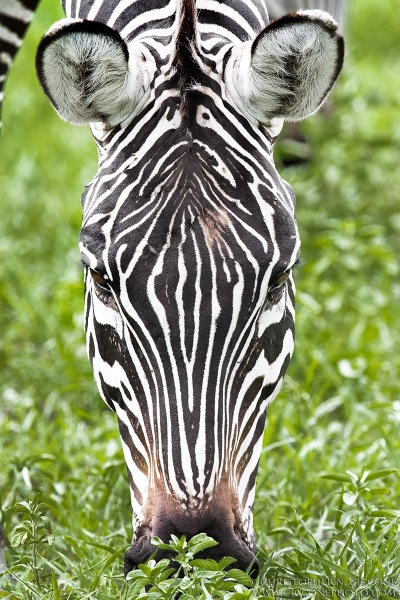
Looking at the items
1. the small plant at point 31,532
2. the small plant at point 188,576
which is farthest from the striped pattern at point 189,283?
the small plant at point 31,532

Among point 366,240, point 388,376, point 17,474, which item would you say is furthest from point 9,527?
point 366,240

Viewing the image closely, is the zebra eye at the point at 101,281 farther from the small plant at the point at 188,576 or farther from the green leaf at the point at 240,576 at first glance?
the green leaf at the point at 240,576

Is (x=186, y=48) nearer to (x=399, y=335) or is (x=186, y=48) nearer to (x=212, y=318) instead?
(x=212, y=318)

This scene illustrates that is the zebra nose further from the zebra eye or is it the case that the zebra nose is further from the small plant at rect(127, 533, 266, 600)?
the zebra eye

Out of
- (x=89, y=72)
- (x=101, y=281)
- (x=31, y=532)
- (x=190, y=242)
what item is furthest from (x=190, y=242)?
(x=31, y=532)

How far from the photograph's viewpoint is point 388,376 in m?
6.54

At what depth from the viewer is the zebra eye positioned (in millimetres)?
3469

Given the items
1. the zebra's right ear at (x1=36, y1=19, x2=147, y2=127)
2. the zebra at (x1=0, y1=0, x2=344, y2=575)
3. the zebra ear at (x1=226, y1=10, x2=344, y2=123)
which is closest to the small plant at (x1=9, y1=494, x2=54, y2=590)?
the zebra at (x1=0, y1=0, x2=344, y2=575)

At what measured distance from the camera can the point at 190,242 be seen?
Answer: 130 inches

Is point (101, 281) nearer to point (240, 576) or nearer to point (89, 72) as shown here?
point (89, 72)

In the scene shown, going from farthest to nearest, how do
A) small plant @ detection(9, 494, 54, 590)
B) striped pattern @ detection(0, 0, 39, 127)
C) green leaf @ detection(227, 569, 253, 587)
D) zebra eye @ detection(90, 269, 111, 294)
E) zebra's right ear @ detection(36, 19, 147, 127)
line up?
striped pattern @ detection(0, 0, 39, 127)
small plant @ detection(9, 494, 54, 590)
zebra eye @ detection(90, 269, 111, 294)
zebra's right ear @ detection(36, 19, 147, 127)
green leaf @ detection(227, 569, 253, 587)

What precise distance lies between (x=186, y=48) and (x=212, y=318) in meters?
1.01

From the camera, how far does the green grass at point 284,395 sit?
393cm

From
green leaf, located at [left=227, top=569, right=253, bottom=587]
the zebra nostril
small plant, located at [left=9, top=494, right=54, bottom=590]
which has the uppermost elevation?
green leaf, located at [left=227, top=569, right=253, bottom=587]
